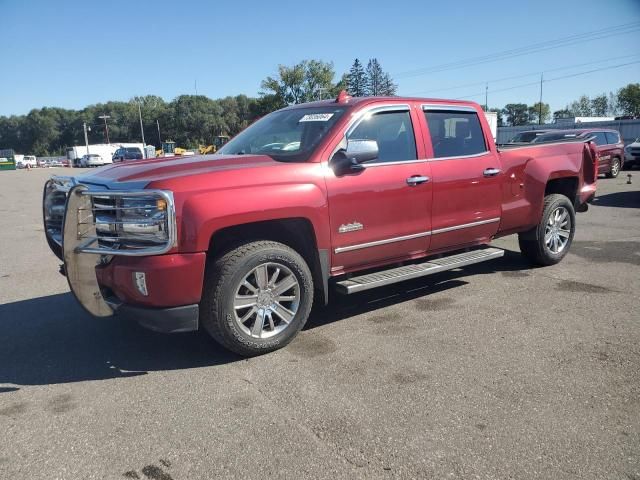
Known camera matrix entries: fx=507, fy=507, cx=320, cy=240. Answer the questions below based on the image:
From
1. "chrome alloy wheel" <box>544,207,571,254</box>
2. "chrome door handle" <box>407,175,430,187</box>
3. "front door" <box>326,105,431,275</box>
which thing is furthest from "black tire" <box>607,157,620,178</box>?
"chrome door handle" <box>407,175,430,187</box>

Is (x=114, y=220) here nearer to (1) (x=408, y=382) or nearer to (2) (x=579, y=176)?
(1) (x=408, y=382)

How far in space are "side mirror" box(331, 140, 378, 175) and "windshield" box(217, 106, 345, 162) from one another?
24 cm

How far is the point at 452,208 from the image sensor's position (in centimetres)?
Result: 487

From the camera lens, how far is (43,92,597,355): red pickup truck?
337 cm

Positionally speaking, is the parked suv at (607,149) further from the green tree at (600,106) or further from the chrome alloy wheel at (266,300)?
the green tree at (600,106)

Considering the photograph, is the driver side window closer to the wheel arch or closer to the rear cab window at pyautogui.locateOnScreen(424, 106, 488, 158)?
the rear cab window at pyautogui.locateOnScreen(424, 106, 488, 158)

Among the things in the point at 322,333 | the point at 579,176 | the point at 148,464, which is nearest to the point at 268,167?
the point at 322,333

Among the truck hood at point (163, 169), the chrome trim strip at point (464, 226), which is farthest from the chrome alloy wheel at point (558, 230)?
the truck hood at point (163, 169)

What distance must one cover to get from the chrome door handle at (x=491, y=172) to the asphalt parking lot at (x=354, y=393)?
1203 millimetres

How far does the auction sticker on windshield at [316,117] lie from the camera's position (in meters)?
4.40

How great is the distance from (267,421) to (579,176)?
528 centimetres

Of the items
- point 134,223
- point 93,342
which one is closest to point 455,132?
point 134,223

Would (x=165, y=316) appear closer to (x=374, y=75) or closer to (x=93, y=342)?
(x=93, y=342)

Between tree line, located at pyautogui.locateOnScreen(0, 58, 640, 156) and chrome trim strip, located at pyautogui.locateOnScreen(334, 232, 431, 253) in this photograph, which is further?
tree line, located at pyautogui.locateOnScreen(0, 58, 640, 156)
